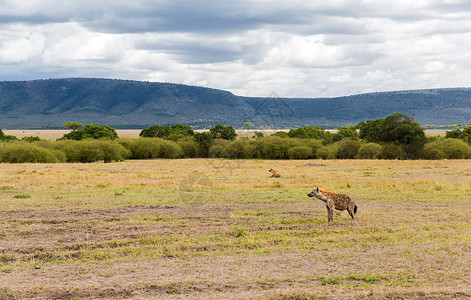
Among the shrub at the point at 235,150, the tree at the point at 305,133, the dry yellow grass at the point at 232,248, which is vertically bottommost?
the shrub at the point at 235,150

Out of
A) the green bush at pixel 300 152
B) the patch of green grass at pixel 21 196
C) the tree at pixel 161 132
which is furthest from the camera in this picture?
the tree at pixel 161 132

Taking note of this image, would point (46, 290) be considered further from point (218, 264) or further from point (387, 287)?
point (387, 287)

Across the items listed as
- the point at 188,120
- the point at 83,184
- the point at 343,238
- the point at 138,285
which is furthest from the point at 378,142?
the point at 188,120

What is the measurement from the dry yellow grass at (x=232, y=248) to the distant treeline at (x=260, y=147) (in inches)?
1729

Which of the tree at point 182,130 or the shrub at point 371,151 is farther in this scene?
the tree at point 182,130

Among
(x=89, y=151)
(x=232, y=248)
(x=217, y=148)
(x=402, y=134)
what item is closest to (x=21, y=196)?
(x=232, y=248)

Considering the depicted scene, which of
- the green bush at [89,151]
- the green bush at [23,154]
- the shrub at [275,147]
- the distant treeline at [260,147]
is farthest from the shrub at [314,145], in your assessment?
the green bush at [23,154]

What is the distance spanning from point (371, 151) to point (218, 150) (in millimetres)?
25214

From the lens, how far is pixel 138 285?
885cm

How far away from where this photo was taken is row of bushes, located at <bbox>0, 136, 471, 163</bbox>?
57.3 metres

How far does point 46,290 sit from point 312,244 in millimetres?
6363

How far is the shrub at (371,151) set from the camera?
64.4 meters

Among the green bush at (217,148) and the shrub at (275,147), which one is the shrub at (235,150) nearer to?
the green bush at (217,148)

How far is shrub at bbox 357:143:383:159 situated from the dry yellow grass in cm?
4408
